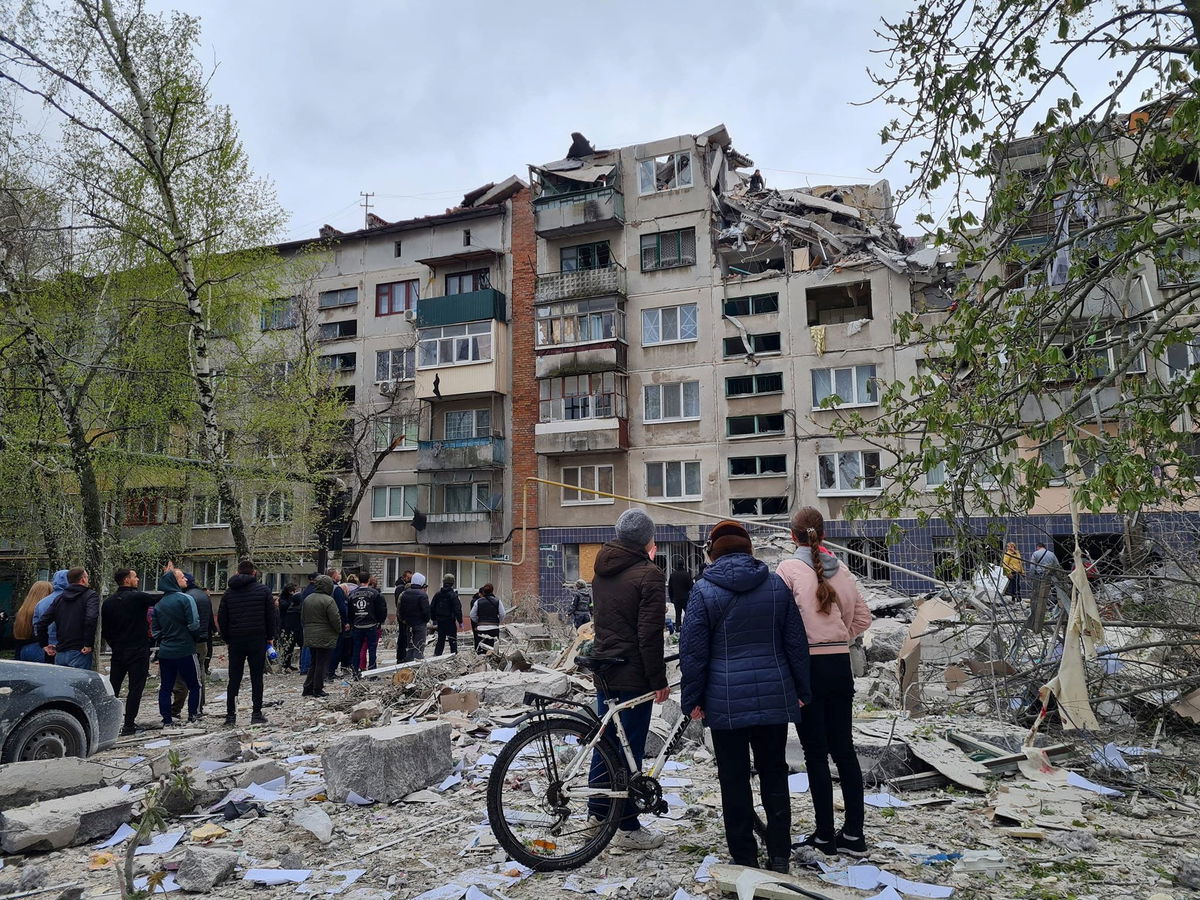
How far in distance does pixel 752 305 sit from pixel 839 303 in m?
3.38

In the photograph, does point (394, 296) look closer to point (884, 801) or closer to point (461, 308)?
point (461, 308)

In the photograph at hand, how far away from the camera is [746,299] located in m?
32.5

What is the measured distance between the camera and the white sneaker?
5285mm

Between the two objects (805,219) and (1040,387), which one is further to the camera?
(805,219)

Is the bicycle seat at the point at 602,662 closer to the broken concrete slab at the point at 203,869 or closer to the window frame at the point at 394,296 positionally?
the broken concrete slab at the point at 203,869

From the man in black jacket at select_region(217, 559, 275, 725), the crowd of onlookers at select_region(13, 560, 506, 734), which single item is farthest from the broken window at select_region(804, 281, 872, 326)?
the man in black jacket at select_region(217, 559, 275, 725)

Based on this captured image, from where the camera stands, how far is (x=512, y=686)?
34.0ft

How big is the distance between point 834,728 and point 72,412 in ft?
49.2

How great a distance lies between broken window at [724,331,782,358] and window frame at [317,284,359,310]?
18160mm

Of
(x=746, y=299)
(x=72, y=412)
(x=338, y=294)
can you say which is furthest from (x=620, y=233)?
(x=72, y=412)

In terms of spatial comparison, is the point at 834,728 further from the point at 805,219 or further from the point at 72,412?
the point at 805,219

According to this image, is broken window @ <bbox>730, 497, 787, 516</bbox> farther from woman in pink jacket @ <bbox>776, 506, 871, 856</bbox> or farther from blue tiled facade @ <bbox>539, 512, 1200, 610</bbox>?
woman in pink jacket @ <bbox>776, 506, 871, 856</bbox>

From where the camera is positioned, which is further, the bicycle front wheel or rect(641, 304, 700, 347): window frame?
rect(641, 304, 700, 347): window frame

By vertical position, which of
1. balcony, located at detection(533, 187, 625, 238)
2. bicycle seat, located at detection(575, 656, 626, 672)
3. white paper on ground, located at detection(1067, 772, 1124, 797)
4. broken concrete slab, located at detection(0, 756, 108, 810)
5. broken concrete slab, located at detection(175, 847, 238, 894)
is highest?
balcony, located at detection(533, 187, 625, 238)
